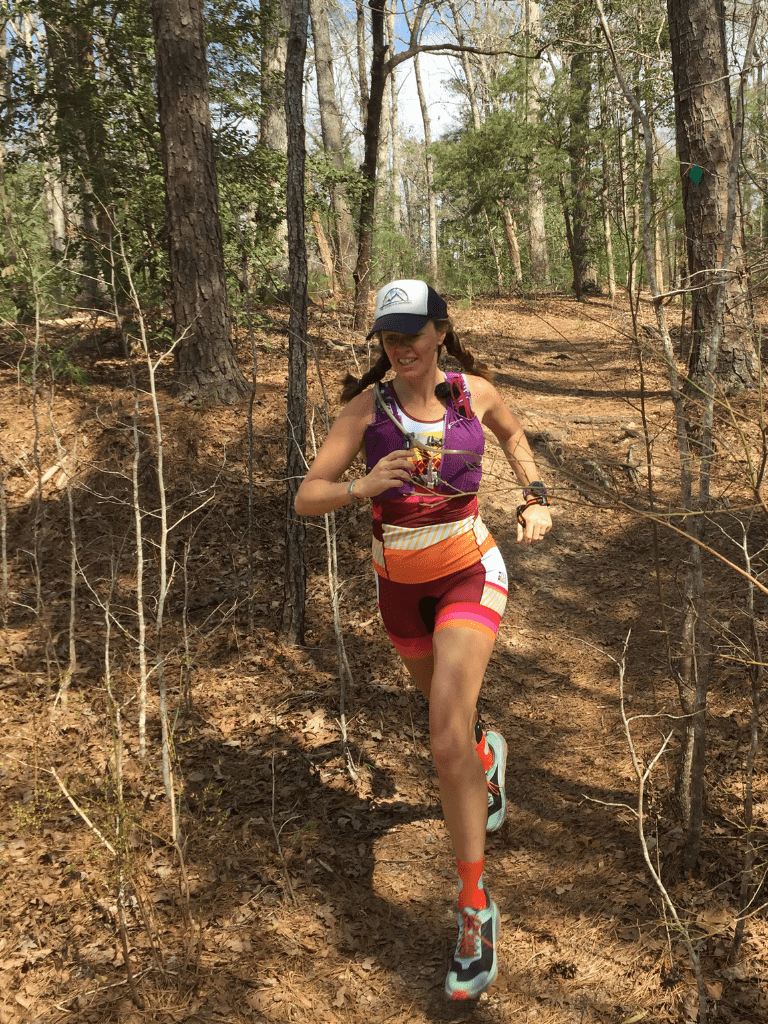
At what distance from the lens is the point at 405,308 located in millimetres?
2568

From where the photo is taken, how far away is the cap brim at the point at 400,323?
255 cm

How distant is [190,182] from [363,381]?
4871 millimetres

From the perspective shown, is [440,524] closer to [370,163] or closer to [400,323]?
[400,323]

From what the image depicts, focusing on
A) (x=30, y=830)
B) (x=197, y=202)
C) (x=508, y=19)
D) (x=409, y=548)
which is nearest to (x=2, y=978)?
(x=30, y=830)

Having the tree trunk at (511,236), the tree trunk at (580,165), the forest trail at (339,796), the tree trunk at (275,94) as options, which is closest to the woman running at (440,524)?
the forest trail at (339,796)

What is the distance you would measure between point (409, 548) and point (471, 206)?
1594 cm

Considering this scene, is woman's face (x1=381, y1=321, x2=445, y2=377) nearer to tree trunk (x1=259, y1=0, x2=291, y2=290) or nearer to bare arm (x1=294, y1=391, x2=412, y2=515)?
bare arm (x1=294, y1=391, x2=412, y2=515)

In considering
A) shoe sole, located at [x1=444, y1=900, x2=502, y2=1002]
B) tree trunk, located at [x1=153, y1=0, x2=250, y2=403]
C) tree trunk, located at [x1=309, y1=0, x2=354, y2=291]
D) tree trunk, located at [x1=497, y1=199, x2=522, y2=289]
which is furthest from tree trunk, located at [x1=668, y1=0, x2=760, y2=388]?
tree trunk, located at [x1=497, y1=199, x2=522, y2=289]

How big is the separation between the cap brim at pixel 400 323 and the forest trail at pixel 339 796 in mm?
698

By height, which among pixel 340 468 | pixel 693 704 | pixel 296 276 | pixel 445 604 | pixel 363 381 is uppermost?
pixel 296 276

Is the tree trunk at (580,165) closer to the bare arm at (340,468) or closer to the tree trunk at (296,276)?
the tree trunk at (296,276)

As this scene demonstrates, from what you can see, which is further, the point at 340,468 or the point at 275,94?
the point at 275,94

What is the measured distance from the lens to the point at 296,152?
14.4 feet

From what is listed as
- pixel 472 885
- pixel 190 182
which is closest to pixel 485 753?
pixel 472 885
